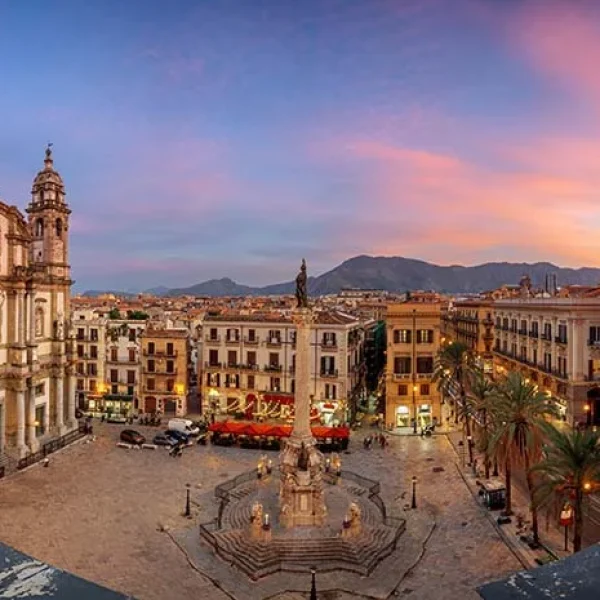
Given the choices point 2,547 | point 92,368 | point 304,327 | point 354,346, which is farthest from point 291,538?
point 92,368

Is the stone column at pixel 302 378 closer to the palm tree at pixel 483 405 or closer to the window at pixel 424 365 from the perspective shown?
the palm tree at pixel 483 405

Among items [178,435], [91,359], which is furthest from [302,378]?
[91,359]

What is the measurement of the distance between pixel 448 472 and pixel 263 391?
22.5 meters

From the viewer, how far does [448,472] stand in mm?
38875

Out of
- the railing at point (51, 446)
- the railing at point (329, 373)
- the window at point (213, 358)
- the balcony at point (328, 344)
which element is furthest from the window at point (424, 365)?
the railing at point (51, 446)

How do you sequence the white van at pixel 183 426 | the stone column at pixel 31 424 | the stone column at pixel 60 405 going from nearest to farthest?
the stone column at pixel 31 424 < the stone column at pixel 60 405 < the white van at pixel 183 426

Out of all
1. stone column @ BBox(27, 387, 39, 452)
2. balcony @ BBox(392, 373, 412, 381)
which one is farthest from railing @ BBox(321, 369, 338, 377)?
stone column @ BBox(27, 387, 39, 452)

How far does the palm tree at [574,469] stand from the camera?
22.2 metres

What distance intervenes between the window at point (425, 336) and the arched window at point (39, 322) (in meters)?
33.4

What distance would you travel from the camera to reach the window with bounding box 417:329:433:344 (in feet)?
181

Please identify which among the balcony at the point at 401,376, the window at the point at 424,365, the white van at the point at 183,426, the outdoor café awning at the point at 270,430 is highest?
the window at the point at 424,365

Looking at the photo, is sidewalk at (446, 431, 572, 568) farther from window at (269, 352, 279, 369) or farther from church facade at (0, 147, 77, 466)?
church facade at (0, 147, 77, 466)

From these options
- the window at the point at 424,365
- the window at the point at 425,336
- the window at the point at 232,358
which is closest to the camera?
the window at the point at 424,365

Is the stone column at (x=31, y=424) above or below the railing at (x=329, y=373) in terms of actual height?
below
